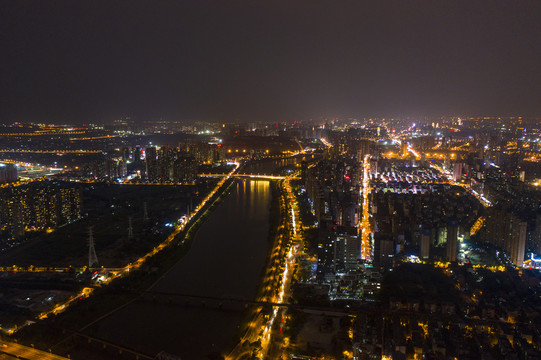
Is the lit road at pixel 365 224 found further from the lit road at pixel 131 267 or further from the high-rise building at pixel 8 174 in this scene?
the high-rise building at pixel 8 174

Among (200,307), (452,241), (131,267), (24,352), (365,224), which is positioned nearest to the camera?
(24,352)

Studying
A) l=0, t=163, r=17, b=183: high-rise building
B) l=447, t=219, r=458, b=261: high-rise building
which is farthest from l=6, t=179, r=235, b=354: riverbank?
l=0, t=163, r=17, b=183: high-rise building

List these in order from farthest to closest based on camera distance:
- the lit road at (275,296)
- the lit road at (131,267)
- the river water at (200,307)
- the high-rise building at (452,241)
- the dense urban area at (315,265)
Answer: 1. the high-rise building at (452,241)
2. the lit road at (131,267)
3. the river water at (200,307)
4. the dense urban area at (315,265)
5. the lit road at (275,296)

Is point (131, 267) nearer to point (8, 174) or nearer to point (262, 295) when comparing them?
point (262, 295)

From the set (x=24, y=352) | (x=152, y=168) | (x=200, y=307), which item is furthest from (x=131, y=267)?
(x=152, y=168)

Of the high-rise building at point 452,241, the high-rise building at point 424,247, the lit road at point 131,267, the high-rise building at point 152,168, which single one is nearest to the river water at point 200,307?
the lit road at point 131,267

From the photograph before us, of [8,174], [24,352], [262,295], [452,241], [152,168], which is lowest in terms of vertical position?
[24,352]
